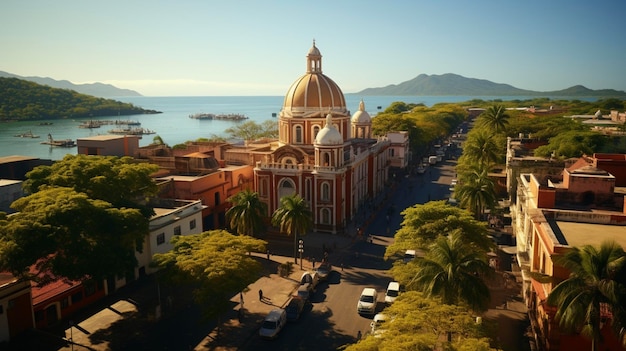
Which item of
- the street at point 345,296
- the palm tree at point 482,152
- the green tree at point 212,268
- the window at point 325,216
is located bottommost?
the street at point 345,296

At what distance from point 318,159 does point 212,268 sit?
74.3 ft

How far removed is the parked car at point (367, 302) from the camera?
98.5 ft

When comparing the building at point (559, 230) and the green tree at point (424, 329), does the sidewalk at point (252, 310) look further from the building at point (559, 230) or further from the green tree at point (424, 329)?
the building at point (559, 230)

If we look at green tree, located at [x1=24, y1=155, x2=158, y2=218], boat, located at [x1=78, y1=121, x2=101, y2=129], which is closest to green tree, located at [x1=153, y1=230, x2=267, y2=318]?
green tree, located at [x1=24, y1=155, x2=158, y2=218]

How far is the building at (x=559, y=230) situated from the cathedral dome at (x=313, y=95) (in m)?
22.4

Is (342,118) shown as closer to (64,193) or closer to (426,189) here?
(426,189)

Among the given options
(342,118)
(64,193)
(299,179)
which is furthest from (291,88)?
(64,193)

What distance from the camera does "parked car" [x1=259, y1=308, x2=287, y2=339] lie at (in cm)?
2714

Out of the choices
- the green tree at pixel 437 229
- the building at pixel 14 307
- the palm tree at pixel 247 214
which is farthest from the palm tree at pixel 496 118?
the building at pixel 14 307

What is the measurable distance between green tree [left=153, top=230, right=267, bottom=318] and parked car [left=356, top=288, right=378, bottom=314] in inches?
273

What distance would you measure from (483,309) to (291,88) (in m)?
37.4

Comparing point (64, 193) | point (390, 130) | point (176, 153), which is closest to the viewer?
point (64, 193)

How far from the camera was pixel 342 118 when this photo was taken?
179 feet

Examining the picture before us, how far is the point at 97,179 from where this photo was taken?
3331 centimetres
